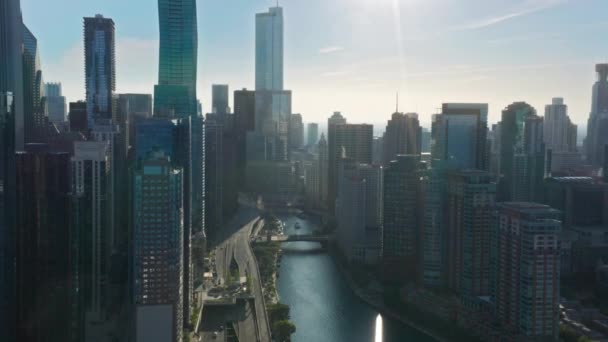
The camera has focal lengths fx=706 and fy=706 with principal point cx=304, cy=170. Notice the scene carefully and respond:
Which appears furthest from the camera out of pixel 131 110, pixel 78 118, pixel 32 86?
pixel 131 110

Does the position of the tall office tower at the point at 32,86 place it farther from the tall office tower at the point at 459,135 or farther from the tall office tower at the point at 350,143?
the tall office tower at the point at 459,135

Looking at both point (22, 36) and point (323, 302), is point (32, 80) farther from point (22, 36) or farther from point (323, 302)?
point (323, 302)

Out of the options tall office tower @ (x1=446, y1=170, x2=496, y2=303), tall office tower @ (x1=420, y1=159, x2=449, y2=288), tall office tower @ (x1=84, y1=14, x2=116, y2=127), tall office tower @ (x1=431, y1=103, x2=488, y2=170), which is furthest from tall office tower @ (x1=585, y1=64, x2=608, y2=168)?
tall office tower @ (x1=84, y1=14, x2=116, y2=127)

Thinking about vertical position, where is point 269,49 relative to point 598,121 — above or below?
above

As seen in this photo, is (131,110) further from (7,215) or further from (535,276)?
(535,276)

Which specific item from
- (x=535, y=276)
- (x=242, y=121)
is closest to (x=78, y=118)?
(x=535, y=276)

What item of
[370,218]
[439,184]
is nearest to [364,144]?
[370,218]
